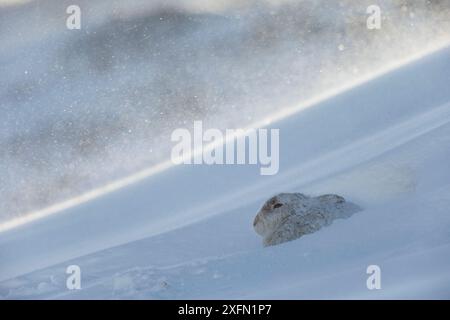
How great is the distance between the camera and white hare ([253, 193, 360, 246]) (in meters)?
2.67

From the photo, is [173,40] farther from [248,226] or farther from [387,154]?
[387,154]

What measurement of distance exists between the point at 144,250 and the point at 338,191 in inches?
39.7

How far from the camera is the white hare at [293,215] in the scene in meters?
2.67

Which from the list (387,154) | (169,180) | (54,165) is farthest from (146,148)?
(387,154)

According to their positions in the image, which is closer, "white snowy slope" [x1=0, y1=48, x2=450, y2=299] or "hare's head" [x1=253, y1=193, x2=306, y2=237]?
"white snowy slope" [x1=0, y1=48, x2=450, y2=299]

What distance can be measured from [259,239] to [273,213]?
0.46 feet

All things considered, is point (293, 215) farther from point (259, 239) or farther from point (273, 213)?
point (259, 239)

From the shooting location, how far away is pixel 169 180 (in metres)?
2.52

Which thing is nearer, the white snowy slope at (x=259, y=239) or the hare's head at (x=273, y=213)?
the white snowy slope at (x=259, y=239)

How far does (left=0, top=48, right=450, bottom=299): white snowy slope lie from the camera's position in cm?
233

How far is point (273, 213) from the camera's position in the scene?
8.87 ft

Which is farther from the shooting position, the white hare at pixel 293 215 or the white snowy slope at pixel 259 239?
the white hare at pixel 293 215

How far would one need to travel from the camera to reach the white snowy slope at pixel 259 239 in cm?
233

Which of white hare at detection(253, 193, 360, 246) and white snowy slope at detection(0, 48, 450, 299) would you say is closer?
white snowy slope at detection(0, 48, 450, 299)
